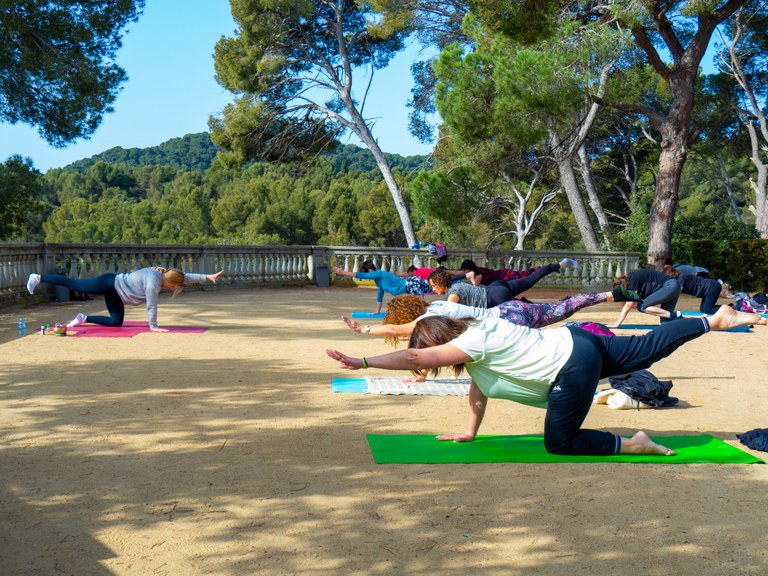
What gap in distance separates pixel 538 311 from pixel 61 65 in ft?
46.8

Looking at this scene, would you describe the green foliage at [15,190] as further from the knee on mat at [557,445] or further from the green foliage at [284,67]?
the knee on mat at [557,445]

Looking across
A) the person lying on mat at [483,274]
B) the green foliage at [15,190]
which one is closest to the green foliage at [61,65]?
the green foliage at [15,190]

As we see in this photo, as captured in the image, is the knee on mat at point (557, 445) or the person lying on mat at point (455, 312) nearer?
the knee on mat at point (557, 445)

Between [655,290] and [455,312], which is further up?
[455,312]

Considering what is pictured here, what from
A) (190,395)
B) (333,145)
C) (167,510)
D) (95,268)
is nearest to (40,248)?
(95,268)

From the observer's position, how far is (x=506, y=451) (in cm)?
527

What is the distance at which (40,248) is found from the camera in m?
15.7

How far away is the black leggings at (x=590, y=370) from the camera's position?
4.84 meters

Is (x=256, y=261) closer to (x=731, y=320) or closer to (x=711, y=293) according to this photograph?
(x=711, y=293)

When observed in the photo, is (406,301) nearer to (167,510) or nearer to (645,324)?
(167,510)

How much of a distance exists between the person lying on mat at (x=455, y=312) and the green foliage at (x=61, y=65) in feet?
46.1

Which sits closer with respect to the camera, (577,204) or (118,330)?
(118,330)

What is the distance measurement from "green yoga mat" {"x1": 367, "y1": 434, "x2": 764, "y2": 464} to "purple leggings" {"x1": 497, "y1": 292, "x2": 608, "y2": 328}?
2114mm

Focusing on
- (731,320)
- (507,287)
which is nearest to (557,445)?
(731,320)
